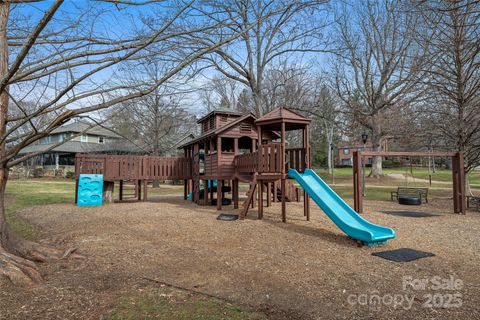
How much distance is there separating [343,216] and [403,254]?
1.94 meters

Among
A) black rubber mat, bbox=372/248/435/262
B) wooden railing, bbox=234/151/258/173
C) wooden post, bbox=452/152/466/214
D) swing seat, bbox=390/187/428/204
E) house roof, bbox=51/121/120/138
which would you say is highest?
house roof, bbox=51/121/120/138

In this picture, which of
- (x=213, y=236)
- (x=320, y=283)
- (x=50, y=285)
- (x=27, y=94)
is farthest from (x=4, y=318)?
(x=213, y=236)

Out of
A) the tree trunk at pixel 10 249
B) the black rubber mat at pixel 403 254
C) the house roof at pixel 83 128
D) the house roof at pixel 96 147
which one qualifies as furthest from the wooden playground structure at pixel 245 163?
the house roof at pixel 96 147

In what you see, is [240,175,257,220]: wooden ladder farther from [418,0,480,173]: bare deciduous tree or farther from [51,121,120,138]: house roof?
[418,0,480,173]: bare deciduous tree

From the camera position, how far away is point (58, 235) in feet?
25.9

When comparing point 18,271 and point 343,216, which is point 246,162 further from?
point 18,271

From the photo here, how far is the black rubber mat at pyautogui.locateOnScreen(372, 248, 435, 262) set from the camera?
6023 millimetres

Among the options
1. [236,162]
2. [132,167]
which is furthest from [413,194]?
[132,167]

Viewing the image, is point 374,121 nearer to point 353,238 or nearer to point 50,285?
point 353,238

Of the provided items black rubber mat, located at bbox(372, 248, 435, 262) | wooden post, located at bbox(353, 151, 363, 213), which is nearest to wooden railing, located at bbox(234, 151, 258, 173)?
wooden post, located at bbox(353, 151, 363, 213)

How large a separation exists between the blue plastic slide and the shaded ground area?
0.25m

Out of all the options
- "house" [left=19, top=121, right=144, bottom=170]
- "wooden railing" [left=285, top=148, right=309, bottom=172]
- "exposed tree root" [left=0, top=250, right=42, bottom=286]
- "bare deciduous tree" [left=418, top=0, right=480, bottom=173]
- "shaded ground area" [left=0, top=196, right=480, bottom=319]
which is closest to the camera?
"shaded ground area" [left=0, top=196, right=480, bottom=319]

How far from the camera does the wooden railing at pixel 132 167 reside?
1524 cm

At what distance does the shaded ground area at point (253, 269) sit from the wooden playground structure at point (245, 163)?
1.92 metres
